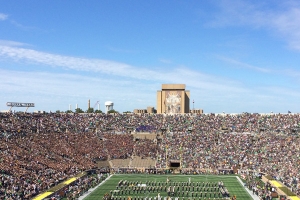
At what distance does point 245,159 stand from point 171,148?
10.2 meters

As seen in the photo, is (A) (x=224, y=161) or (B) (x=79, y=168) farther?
(A) (x=224, y=161)

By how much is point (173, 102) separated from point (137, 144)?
23.8 metres

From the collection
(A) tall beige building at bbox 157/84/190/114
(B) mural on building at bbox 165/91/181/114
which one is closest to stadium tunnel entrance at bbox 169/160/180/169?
(A) tall beige building at bbox 157/84/190/114

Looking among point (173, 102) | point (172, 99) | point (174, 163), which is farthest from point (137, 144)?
point (172, 99)

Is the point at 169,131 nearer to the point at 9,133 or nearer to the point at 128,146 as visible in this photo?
the point at 128,146

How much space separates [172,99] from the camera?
75.4 meters

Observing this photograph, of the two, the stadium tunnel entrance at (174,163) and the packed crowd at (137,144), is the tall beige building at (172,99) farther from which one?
the stadium tunnel entrance at (174,163)

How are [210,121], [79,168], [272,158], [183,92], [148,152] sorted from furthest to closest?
[183,92] → [210,121] → [148,152] → [272,158] → [79,168]

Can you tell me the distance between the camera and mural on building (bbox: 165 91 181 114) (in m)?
74.9

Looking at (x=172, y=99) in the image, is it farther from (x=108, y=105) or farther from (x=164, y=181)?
(x=164, y=181)

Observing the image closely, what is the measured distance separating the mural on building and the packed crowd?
11.1 meters

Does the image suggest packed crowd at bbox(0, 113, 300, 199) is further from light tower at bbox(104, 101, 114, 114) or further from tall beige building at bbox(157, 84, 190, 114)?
light tower at bbox(104, 101, 114, 114)

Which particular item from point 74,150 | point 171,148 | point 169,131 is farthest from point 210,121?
point 74,150

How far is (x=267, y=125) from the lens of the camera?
5631cm
